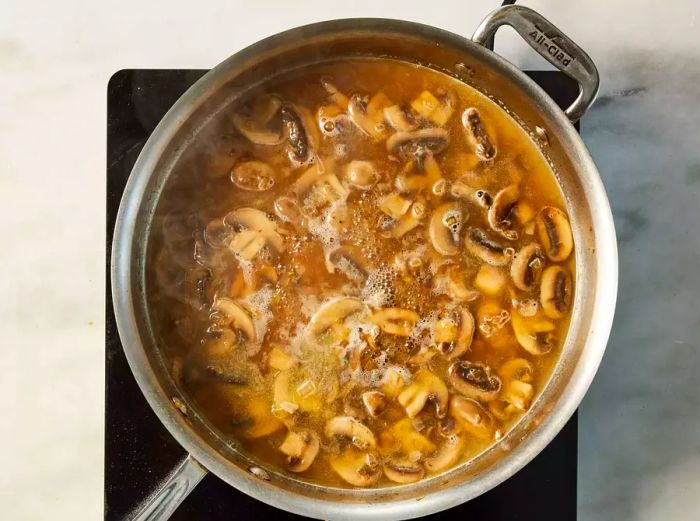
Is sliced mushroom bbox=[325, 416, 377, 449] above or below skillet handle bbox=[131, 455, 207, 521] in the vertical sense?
above

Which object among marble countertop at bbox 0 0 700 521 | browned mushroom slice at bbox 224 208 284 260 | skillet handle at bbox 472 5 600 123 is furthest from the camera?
marble countertop at bbox 0 0 700 521

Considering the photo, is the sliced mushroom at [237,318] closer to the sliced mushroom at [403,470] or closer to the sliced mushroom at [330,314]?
the sliced mushroom at [330,314]

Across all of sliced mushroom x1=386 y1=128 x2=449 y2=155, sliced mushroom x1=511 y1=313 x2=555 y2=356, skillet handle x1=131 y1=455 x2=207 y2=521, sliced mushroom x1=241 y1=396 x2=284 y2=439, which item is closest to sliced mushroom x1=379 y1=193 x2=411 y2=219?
sliced mushroom x1=386 y1=128 x2=449 y2=155

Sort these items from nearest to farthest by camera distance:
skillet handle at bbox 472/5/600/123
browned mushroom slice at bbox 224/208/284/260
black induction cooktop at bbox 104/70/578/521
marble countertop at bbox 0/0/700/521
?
skillet handle at bbox 472/5/600/123, browned mushroom slice at bbox 224/208/284/260, black induction cooktop at bbox 104/70/578/521, marble countertop at bbox 0/0/700/521

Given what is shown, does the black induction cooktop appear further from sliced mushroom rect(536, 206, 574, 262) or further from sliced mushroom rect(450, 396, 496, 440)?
sliced mushroom rect(536, 206, 574, 262)

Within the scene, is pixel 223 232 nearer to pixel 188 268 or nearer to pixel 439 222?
pixel 188 268

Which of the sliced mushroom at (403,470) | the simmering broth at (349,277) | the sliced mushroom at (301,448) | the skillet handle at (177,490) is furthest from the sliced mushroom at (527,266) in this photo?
the skillet handle at (177,490)
